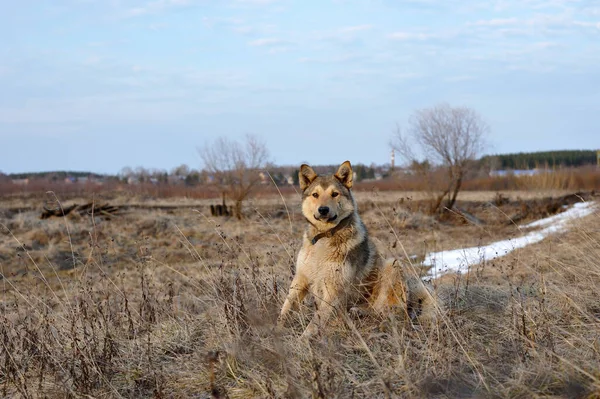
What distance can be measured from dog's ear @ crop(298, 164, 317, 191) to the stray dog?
2cm

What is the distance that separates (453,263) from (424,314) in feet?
24.9

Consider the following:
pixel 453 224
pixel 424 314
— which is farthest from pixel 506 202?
pixel 424 314

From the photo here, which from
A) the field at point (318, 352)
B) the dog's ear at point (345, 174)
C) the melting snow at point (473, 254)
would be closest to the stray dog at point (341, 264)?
the dog's ear at point (345, 174)

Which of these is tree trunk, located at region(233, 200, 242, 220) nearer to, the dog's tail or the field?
the field

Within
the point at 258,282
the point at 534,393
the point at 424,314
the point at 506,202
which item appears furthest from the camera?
the point at 506,202

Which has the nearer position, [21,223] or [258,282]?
[258,282]

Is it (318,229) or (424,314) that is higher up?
(318,229)

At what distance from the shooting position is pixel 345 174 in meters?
6.07

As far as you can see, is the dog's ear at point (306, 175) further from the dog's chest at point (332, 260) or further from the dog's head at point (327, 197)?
the dog's chest at point (332, 260)

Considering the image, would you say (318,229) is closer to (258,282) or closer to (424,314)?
(258,282)

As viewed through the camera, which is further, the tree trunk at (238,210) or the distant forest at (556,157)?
the distant forest at (556,157)

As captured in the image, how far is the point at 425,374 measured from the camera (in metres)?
3.92

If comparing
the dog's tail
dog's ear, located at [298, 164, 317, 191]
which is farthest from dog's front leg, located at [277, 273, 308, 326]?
dog's ear, located at [298, 164, 317, 191]

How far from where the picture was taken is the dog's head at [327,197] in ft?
18.8
